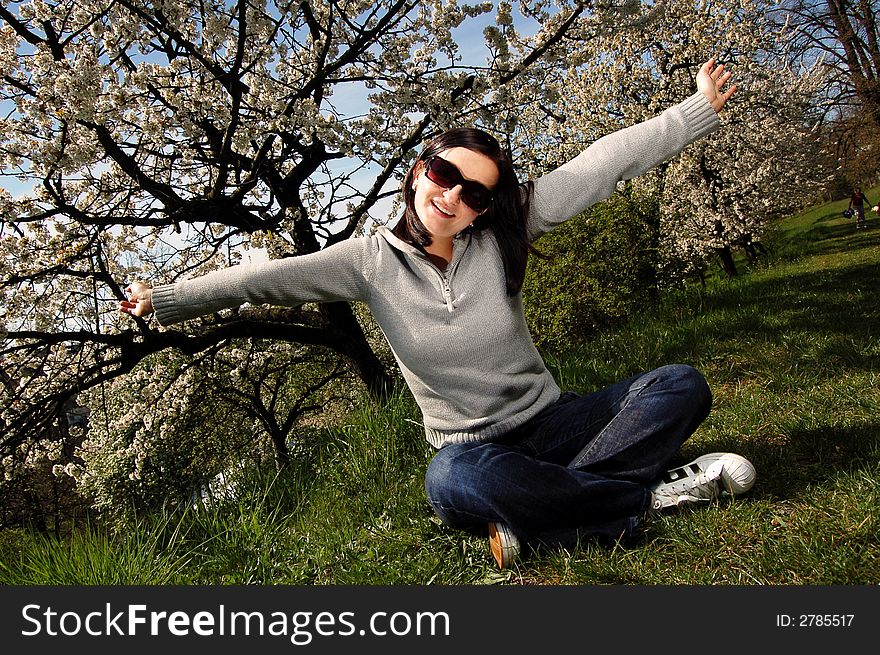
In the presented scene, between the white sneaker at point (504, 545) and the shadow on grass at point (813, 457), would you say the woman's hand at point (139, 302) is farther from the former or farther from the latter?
the shadow on grass at point (813, 457)

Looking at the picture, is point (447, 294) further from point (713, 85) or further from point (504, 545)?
point (713, 85)

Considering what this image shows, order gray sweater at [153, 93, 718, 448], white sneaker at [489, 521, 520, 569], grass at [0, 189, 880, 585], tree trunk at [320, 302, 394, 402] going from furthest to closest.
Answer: tree trunk at [320, 302, 394, 402]
gray sweater at [153, 93, 718, 448]
white sneaker at [489, 521, 520, 569]
grass at [0, 189, 880, 585]

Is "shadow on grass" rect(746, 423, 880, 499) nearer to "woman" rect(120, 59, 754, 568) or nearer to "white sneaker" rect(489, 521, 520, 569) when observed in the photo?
"woman" rect(120, 59, 754, 568)

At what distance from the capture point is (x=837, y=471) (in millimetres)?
2666

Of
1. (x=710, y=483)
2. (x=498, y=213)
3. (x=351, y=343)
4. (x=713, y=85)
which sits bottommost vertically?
(x=710, y=483)

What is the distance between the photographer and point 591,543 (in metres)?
2.43

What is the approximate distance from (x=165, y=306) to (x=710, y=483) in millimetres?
2201

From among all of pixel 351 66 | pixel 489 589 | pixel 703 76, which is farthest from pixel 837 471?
pixel 351 66

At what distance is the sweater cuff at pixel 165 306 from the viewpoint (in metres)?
2.47

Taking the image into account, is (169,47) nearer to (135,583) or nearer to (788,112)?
(135,583)

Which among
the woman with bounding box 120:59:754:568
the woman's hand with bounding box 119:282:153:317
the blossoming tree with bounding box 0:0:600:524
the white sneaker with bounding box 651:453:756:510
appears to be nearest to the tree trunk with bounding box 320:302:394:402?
the blossoming tree with bounding box 0:0:600:524

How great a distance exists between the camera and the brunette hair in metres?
2.67

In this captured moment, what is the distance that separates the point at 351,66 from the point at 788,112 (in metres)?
13.6

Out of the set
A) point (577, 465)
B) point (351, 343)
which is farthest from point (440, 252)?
point (351, 343)
